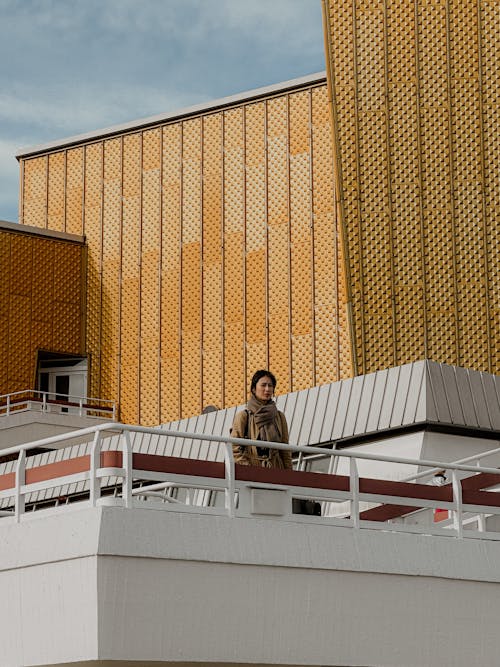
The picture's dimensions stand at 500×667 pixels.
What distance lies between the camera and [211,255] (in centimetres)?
3678

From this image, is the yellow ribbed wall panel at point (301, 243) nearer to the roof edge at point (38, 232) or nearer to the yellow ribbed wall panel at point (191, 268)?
the yellow ribbed wall panel at point (191, 268)

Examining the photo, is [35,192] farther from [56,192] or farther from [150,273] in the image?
[150,273]

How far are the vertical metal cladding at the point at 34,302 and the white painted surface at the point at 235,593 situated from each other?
29027 millimetres

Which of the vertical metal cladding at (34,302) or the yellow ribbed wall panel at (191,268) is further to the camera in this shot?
the vertical metal cladding at (34,302)

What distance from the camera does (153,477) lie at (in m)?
9.60

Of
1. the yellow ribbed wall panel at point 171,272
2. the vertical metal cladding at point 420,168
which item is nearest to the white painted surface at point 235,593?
the vertical metal cladding at point 420,168

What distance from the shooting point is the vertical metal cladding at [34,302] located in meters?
38.9

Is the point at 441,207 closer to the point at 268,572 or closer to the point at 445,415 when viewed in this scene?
the point at 445,415

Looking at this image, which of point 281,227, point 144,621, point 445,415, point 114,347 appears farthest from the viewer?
point 114,347

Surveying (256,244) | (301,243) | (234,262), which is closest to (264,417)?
(301,243)

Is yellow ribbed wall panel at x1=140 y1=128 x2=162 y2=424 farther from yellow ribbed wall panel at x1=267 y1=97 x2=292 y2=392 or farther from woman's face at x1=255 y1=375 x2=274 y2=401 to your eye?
woman's face at x1=255 y1=375 x2=274 y2=401

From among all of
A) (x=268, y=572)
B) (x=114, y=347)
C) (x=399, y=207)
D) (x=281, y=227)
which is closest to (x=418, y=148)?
(x=399, y=207)

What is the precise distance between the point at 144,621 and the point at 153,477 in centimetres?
107

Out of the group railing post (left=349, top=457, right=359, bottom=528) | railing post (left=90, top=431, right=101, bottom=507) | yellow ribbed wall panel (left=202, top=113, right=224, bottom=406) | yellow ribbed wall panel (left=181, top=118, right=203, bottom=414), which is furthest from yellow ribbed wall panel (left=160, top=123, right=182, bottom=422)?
railing post (left=90, top=431, right=101, bottom=507)
